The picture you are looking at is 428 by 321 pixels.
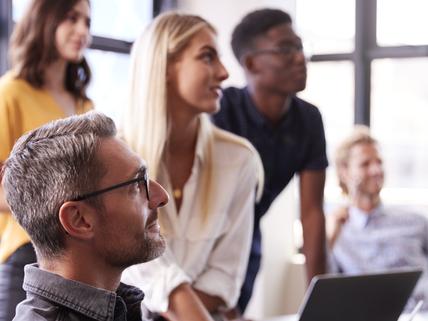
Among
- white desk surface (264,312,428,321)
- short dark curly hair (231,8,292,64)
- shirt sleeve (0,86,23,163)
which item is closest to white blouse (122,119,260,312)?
white desk surface (264,312,428,321)

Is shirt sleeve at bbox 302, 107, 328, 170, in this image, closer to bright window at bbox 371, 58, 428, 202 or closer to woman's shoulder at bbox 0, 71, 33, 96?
woman's shoulder at bbox 0, 71, 33, 96

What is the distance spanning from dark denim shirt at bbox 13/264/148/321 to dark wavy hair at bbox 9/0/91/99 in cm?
109

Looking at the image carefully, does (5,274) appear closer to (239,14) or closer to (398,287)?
(398,287)

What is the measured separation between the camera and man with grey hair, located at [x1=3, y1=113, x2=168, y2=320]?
135 centimetres

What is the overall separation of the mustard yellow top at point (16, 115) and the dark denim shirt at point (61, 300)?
0.78 meters

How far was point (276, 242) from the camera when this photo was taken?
4379 mm

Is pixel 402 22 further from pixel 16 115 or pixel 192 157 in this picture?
pixel 16 115

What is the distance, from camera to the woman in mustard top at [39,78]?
2.18m

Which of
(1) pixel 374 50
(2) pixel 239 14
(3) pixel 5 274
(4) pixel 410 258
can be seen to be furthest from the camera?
(1) pixel 374 50

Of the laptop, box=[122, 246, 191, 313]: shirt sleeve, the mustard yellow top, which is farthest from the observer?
the mustard yellow top

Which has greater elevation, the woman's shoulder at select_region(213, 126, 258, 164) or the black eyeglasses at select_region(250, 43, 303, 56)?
the black eyeglasses at select_region(250, 43, 303, 56)

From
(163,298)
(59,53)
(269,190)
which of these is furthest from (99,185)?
(269,190)

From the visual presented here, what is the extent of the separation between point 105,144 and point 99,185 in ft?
0.27

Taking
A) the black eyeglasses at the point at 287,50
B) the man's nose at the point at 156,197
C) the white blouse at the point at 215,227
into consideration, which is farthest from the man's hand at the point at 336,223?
the man's nose at the point at 156,197
